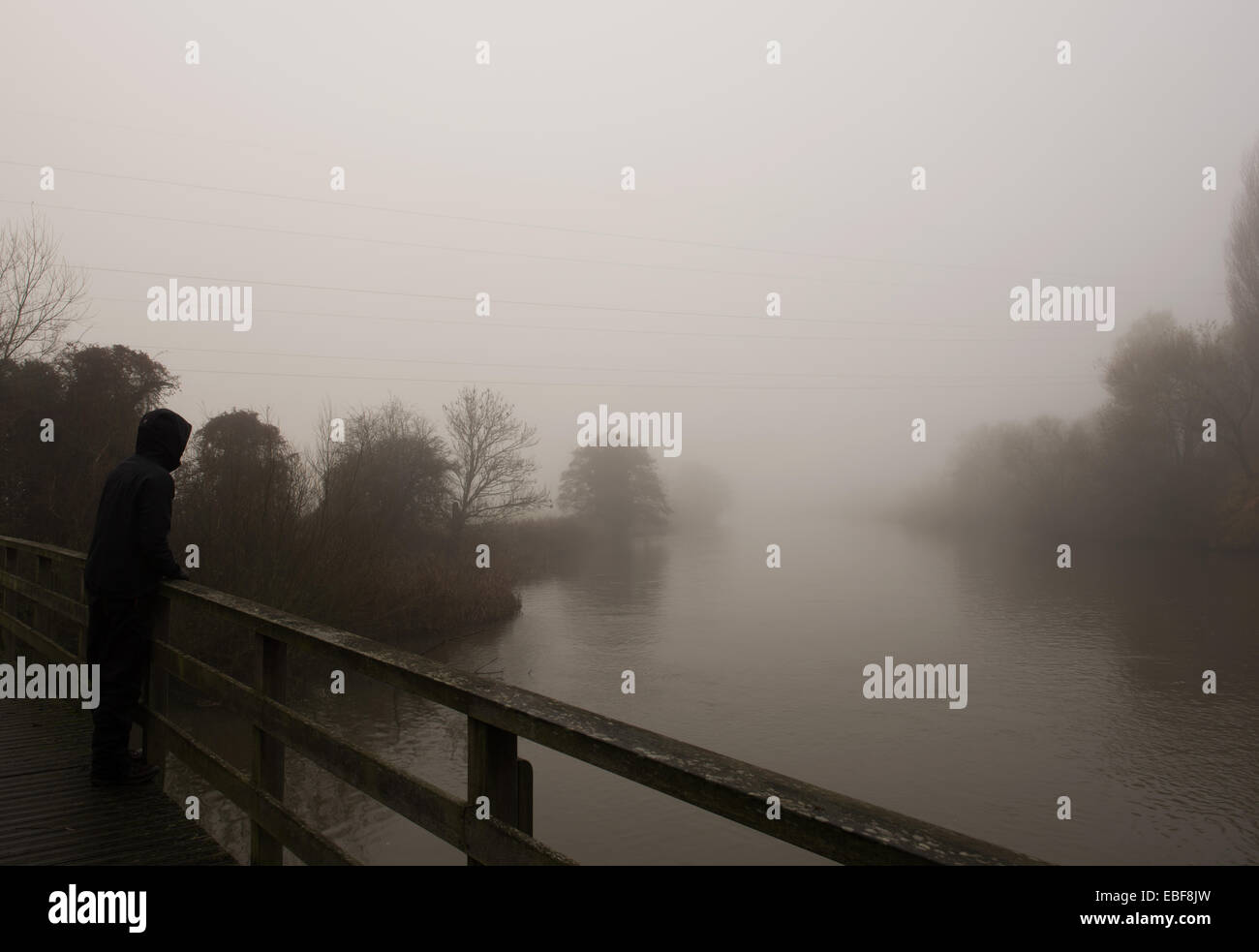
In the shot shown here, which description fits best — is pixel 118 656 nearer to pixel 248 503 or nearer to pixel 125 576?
pixel 125 576

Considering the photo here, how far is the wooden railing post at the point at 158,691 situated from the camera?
4180 mm

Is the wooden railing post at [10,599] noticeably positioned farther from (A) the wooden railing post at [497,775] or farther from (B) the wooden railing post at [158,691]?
(A) the wooden railing post at [497,775]

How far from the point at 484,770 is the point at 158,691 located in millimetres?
3020

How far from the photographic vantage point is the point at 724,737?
43.8ft

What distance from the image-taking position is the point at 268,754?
312cm

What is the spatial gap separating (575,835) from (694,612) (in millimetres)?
16000

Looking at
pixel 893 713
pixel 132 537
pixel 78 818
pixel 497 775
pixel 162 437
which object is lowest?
pixel 893 713

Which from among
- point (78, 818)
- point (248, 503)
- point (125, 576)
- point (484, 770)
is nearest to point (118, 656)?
point (125, 576)

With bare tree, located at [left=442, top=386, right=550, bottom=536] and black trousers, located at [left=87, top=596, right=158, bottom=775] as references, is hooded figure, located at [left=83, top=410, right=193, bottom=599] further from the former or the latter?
bare tree, located at [left=442, top=386, right=550, bottom=536]

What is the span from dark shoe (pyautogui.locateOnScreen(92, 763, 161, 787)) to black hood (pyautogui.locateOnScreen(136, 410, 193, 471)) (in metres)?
1.60

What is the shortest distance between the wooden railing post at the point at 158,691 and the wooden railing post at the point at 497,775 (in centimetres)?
290

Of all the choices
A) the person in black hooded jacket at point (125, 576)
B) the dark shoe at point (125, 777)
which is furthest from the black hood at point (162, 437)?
the dark shoe at point (125, 777)
